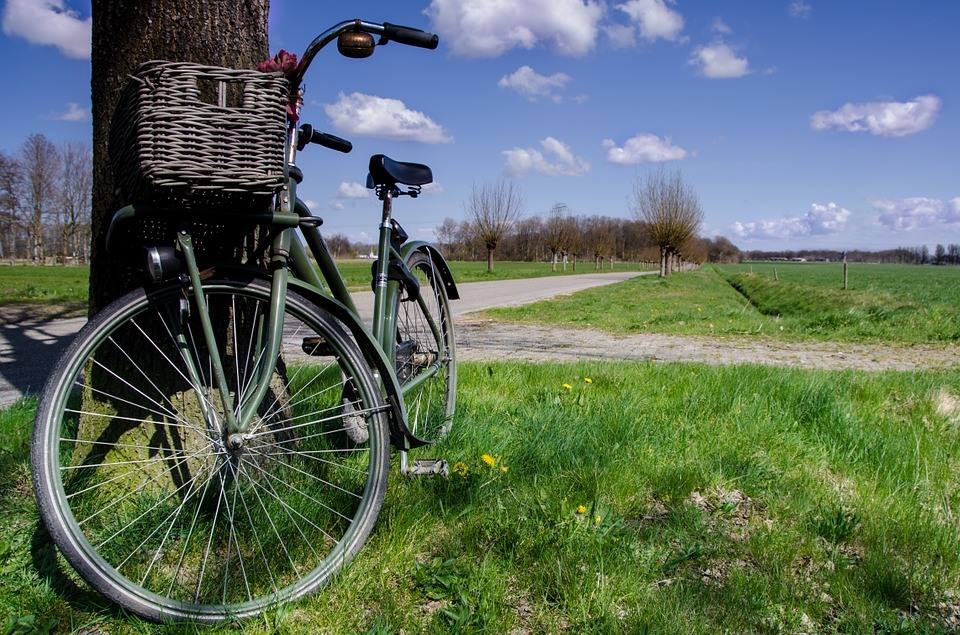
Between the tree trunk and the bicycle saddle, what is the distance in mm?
625

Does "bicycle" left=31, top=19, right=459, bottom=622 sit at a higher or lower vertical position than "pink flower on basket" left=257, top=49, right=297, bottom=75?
lower

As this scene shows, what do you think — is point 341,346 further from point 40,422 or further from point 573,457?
point 573,457

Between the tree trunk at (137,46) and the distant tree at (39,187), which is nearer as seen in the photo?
the tree trunk at (137,46)

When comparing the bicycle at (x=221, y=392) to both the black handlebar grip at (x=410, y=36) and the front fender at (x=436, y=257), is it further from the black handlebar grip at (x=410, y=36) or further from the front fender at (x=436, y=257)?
the front fender at (x=436, y=257)

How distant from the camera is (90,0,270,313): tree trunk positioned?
2371 millimetres

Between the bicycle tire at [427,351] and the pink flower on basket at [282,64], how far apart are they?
1.21 metres

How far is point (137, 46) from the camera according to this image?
2389 millimetres

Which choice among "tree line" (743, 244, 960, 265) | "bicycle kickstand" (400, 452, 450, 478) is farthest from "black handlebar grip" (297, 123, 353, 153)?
"tree line" (743, 244, 960, 265)

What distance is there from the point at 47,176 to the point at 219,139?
217 feet

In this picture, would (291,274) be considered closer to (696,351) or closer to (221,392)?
(221,392)

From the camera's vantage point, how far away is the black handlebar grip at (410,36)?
208cm

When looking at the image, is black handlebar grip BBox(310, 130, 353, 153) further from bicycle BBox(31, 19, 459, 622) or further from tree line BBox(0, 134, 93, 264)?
tree line BBox(0, 134, 93, 264)

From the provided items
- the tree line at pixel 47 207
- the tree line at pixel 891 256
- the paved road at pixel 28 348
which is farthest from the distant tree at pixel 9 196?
the tree line at pixel 891 256

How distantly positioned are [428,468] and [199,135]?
4.96ft
